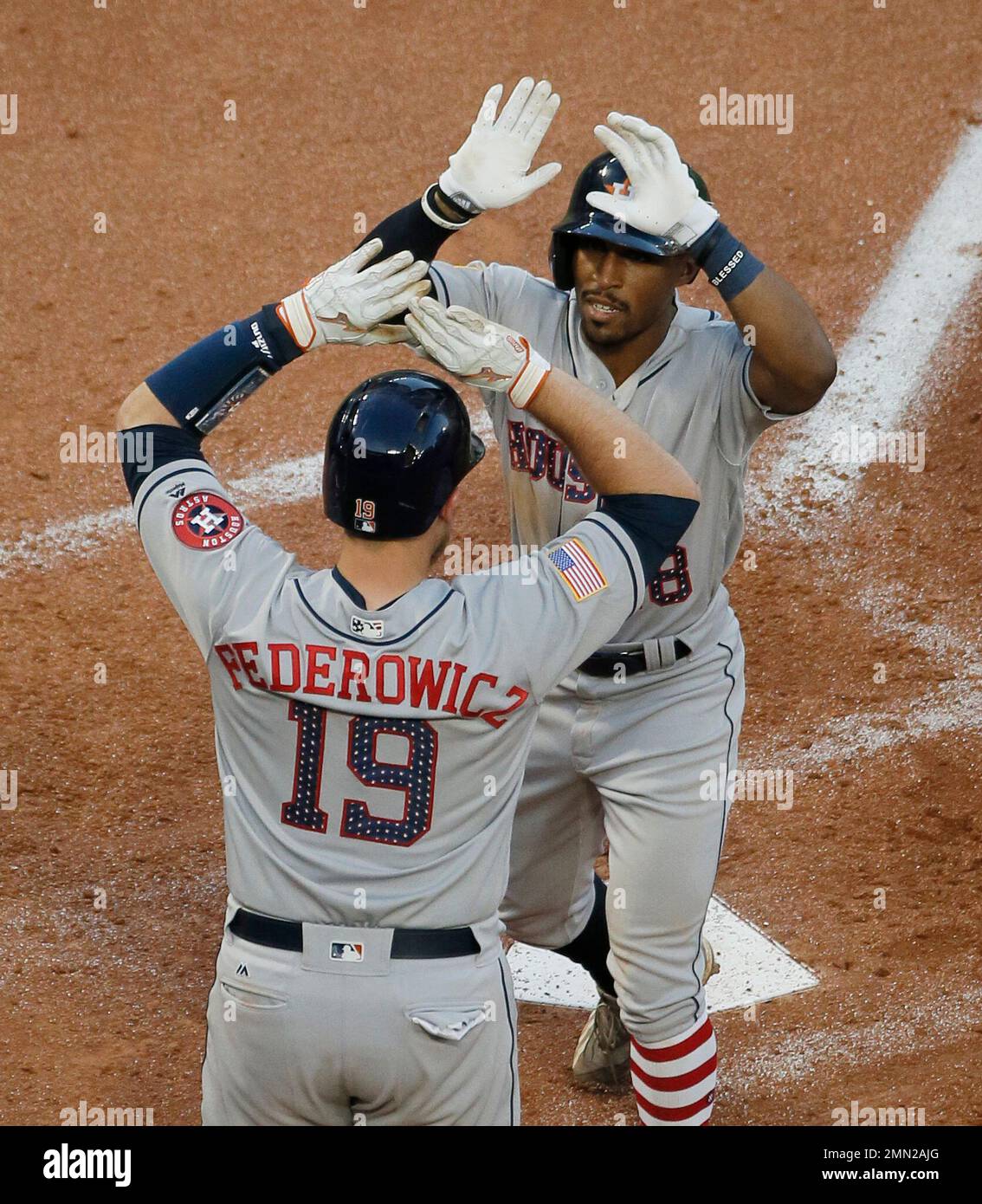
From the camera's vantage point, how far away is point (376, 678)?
Answer: 101 inches

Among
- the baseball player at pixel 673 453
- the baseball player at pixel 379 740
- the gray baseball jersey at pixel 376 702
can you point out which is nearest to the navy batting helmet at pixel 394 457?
the baseball player at pixel 379 740

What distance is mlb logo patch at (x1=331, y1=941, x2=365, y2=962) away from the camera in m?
2.62

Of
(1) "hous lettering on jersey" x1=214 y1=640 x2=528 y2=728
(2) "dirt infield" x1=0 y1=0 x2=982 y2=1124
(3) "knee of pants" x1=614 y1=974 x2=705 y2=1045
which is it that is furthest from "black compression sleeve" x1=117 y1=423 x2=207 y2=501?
(2) "dirt infield" x1=0 y1=0 x2=982 y2=1124

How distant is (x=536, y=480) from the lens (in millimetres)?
3572

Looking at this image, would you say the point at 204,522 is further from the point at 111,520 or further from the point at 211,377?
the point at 111,520

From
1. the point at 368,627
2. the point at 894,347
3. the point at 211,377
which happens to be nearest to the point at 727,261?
the point at 211,377

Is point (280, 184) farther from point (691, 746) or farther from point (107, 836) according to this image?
point (691, 746)

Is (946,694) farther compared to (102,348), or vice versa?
(102,348)

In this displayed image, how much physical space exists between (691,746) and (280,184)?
5.11 meters

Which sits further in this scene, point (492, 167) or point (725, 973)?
point (725, 973)

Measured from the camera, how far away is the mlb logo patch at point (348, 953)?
2617mm

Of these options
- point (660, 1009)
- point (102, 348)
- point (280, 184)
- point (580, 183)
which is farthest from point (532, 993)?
point (280, 184)

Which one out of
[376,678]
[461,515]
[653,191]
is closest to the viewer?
[376,678]

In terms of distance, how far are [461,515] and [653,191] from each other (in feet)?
9.77
